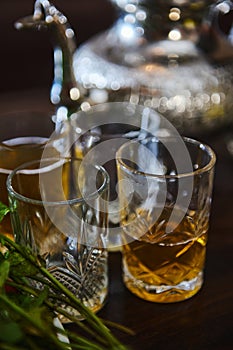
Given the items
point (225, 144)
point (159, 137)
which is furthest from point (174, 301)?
point (225, 144)

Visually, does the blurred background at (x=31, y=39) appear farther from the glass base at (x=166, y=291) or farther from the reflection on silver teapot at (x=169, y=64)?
the glass base at (x=166, y=291)

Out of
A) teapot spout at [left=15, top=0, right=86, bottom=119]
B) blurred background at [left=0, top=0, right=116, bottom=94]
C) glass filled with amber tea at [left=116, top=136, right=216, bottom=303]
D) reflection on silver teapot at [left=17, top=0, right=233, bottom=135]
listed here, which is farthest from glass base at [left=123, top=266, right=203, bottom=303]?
blurred background at [left=0, top=0, right=116, bottom=94]

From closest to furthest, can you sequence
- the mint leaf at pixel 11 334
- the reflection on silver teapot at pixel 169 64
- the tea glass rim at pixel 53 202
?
the mint leaf at pixel 11 334, the tea glass rim at pixel 53 202, the reflection on silver teapot at pixel 169 64

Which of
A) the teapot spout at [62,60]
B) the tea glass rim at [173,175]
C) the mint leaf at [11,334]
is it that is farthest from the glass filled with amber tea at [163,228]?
the mint leaf at [11,334]

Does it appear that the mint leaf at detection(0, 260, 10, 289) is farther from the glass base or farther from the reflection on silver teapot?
the reflection on silver teapot

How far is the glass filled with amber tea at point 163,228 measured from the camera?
2.28 feet

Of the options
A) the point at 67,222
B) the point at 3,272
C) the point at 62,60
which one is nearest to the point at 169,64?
the point at 62,60

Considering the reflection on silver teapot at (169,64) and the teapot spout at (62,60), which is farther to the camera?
the reflection on silver teapot at (169,64)

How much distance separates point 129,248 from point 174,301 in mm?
73

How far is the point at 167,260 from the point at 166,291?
4cm

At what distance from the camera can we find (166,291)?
715 mm

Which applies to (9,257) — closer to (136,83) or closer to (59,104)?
(59,104)

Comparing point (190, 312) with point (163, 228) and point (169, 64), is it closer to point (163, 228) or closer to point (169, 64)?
point (163, 228)

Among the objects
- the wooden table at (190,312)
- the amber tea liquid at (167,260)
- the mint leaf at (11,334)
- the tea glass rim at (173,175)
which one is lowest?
the wooden table at (190,312)
